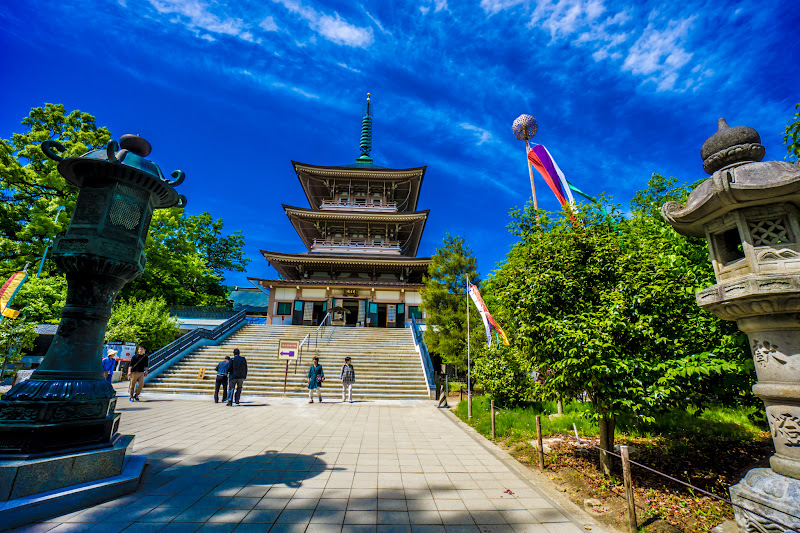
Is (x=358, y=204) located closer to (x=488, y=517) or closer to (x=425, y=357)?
(x=425, y=357)

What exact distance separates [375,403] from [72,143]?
22.9 metres

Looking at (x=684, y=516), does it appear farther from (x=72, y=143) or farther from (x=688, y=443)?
(x=72, y=143)

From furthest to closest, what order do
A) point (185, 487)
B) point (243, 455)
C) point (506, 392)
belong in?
point (506, 392) < point (243, 455) < point (185, 487)

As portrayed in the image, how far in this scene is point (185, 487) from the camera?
3.83 m

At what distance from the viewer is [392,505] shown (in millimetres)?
3543

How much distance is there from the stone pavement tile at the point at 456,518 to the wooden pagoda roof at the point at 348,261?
20.1 metres

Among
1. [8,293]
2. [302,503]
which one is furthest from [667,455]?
[8,293]

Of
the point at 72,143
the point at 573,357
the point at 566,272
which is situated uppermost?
the point at 72,143

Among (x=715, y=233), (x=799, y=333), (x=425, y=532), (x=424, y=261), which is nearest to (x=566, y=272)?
(x=715, y=233)

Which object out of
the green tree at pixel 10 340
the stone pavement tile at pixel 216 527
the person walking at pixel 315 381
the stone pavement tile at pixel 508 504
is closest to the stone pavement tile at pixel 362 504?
the stone pavement tile at pixel 216 527

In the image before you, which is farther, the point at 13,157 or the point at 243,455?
the point at 13,157

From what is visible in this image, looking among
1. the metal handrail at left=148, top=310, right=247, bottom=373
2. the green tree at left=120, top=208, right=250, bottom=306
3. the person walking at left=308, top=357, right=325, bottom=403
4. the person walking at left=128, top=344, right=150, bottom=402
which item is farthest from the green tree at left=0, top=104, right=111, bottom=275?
the person walking at left=308, top=357, right=325, bottom=403

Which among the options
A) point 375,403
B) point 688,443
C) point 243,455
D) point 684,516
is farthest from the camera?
point 375,403

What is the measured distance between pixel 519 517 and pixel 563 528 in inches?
16.2
